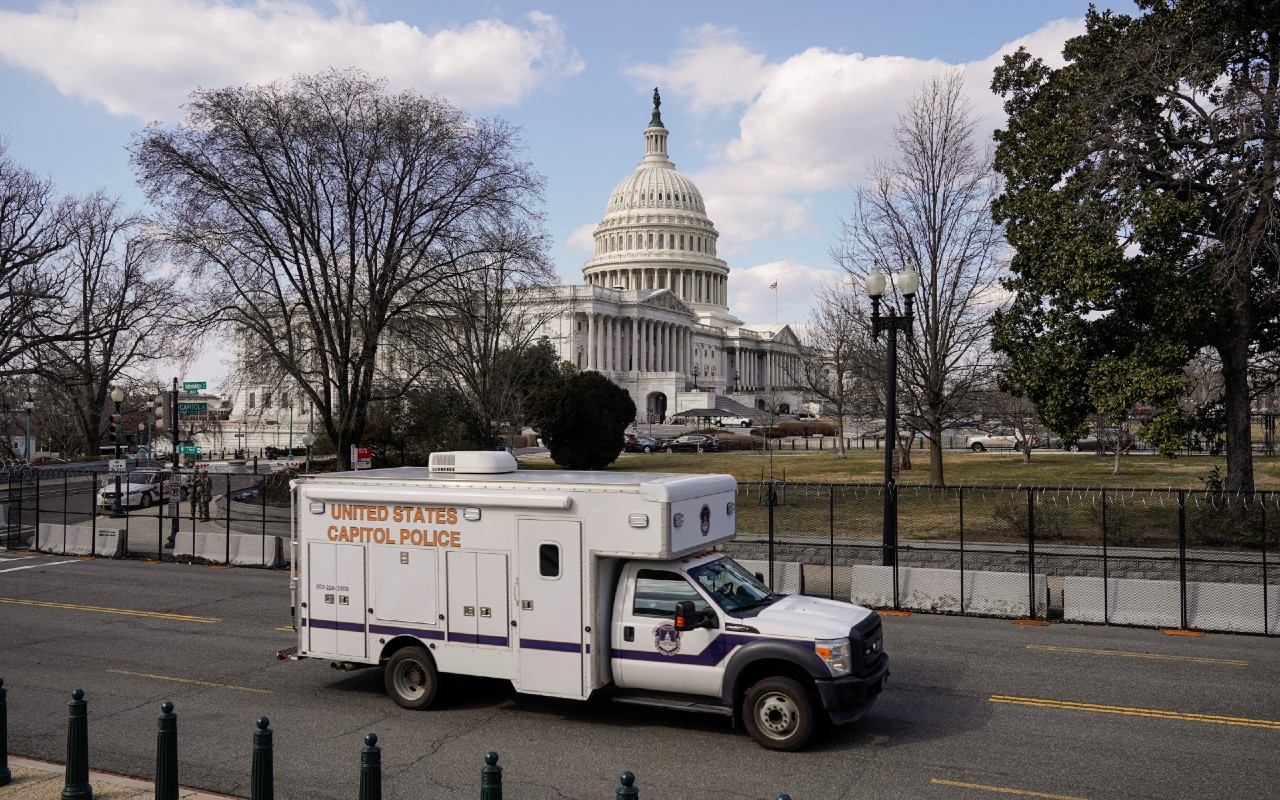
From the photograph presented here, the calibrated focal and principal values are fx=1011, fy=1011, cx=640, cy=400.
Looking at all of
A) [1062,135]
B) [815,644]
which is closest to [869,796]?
[815,644]

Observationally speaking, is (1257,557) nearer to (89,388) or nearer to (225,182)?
(225,182)

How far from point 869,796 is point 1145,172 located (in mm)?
20363

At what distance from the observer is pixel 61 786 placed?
349 inches

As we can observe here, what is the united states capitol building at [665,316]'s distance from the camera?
133m

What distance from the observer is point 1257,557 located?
21156mm

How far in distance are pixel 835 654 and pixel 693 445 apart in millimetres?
61571

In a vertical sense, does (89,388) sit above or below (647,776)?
above

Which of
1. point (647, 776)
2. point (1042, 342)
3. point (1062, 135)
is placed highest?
point (1062, 135)

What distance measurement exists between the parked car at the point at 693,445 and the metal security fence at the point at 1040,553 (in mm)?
40509

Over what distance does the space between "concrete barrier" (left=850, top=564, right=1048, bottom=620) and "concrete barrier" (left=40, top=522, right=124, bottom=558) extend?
65.5 ft

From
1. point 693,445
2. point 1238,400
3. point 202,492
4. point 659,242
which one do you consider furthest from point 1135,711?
point 659,242

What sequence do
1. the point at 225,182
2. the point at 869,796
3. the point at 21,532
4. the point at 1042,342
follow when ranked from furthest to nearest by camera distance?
the point at 225,182
the point at 21,532
the point at 1042,342
the point at 869,796

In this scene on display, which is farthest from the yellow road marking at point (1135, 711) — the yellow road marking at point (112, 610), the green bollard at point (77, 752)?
the yellow road marking at point (112, 610)

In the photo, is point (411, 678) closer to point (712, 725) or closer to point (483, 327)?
point (712, 725)
